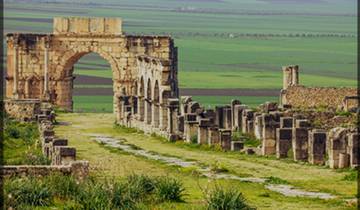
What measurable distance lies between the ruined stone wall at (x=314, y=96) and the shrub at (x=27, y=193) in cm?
3254

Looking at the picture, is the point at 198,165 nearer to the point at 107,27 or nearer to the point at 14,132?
the point at 14,132

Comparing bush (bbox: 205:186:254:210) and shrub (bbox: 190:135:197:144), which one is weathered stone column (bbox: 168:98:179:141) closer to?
shrub (bbox: 190:135:197:144)

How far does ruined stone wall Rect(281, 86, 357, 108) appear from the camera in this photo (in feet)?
213

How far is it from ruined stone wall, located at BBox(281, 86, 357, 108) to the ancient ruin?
1.5 inches

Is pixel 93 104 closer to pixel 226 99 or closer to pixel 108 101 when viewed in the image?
pixel 108 101

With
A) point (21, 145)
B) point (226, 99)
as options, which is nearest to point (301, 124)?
point (21, 145)

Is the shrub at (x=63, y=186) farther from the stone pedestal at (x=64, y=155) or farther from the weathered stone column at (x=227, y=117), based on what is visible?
the weathered stone column at (x=227, y=117)

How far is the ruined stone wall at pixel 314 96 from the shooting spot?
6488 centimetres

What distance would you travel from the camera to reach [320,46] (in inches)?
6122

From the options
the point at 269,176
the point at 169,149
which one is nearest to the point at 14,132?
the point at 169,149

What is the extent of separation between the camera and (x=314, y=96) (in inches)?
2589

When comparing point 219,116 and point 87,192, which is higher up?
point 219,116

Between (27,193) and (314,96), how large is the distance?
3473cm

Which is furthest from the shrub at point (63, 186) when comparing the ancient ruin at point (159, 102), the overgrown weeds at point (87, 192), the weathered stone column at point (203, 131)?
the weathered stone column at point (203, 131)
